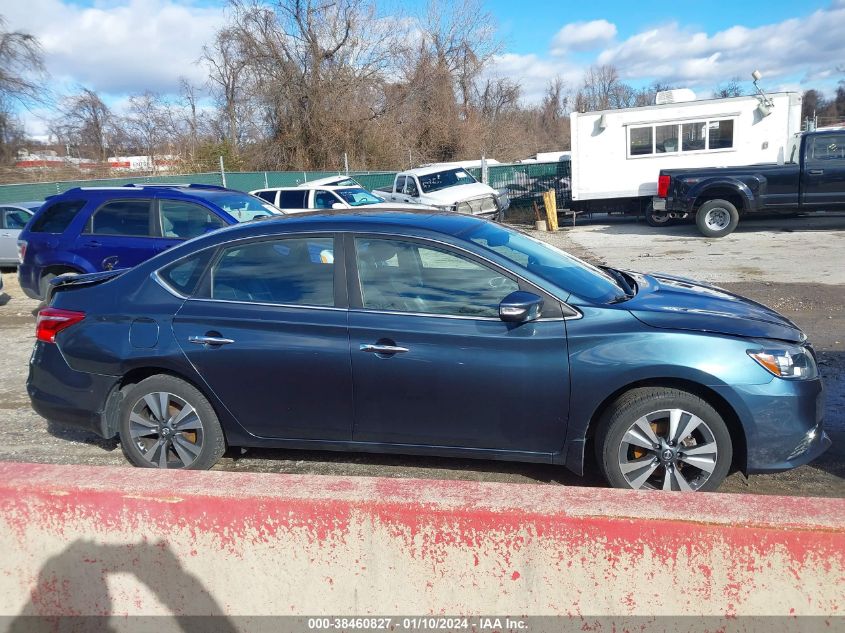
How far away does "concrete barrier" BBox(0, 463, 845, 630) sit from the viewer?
234 centimetres

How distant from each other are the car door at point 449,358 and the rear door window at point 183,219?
466 centimetres

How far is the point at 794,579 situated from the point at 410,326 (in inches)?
87.2

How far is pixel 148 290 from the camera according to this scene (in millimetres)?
4422

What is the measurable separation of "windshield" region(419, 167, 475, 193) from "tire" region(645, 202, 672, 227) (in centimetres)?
484

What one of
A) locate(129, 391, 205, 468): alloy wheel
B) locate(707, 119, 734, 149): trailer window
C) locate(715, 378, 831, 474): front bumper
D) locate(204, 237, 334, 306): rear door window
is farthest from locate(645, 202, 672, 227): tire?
locate(129, 391, 205, 468): alloy wheel

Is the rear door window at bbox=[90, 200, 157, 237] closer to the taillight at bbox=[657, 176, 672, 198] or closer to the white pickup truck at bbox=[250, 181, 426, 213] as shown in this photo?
the white pickup truck at bbox=[250, 181, 426, 213]

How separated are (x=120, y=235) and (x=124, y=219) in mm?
198

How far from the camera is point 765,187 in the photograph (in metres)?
15.1

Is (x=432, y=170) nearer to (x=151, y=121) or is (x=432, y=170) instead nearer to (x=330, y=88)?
(x=330, y=88)

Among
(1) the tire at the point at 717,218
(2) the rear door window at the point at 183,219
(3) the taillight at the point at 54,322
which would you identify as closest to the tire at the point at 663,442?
(3) the taillight at the point at 54,322

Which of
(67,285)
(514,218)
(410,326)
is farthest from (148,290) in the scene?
(514,218)

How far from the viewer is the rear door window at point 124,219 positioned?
8234 mm

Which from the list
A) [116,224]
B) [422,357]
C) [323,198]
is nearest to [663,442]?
[422,357]

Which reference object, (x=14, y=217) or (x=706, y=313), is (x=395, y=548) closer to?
(x=706, y=313)
